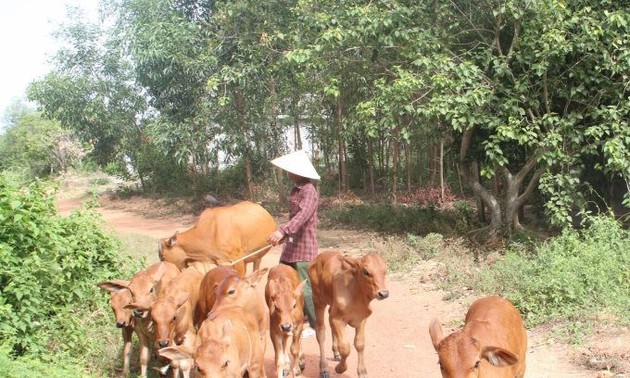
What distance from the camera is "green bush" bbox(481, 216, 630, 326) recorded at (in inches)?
274

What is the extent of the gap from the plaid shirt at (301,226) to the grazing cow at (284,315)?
0.54 meters

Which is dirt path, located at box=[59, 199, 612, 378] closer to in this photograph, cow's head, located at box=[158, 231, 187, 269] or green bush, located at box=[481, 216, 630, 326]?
green bush, located at box=[481, 216, 630, 326]

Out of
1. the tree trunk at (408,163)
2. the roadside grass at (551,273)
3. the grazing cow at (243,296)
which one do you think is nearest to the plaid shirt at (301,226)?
the grazing cow at (243,296)

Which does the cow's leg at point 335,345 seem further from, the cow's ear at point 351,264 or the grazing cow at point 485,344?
the grazing cow at point 485,344

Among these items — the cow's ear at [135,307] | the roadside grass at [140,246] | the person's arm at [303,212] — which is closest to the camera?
the cow's ear at [135,307]

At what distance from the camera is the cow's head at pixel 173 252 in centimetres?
781

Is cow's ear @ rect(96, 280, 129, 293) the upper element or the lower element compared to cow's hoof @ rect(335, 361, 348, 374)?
upper

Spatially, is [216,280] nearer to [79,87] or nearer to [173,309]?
[173,309]

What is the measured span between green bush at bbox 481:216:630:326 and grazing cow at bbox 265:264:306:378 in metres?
3.05

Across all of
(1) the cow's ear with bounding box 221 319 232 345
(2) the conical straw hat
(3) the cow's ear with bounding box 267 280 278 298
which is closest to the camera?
(1) the cow's ear with bounding box 221 319 232 345

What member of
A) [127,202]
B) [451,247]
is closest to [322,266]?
[451,247]

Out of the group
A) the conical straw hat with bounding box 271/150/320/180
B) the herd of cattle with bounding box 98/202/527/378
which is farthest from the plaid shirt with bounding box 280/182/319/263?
the herd of cattle with bounding box 98/202/527/378

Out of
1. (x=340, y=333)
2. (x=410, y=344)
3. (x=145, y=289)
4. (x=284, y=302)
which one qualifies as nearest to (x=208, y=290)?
(x=145, y=289)

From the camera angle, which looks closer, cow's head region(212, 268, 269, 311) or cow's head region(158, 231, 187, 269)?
cow's head region(212, 268, 269, 311)
